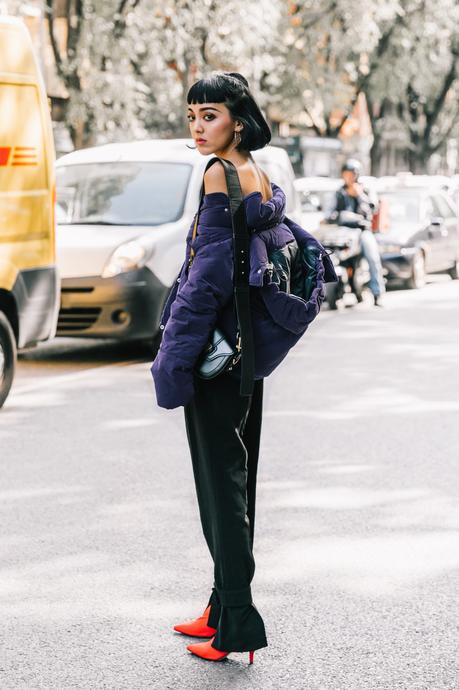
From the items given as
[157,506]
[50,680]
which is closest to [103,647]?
[50,680]

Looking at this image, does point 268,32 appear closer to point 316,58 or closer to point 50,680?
point 316,58

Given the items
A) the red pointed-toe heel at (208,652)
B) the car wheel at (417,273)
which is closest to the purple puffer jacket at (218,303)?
the red pointed-toe heel at (208,652)

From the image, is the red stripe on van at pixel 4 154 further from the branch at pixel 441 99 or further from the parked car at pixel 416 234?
the branch at pixel 441 99

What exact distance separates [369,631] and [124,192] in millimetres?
7536

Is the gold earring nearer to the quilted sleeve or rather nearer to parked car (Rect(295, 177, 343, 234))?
the quilted sleeve

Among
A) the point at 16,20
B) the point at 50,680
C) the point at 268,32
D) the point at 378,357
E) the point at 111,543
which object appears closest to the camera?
the point at 50,680

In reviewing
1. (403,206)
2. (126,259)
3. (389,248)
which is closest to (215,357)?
(126,259)

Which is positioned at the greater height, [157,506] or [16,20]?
[16,20]

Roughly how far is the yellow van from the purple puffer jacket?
4.48 m

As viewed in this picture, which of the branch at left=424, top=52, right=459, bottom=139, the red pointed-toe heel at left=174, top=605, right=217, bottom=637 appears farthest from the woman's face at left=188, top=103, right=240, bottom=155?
the branch at left=424, top=52, right=459, bottom=139

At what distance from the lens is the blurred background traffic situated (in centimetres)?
837

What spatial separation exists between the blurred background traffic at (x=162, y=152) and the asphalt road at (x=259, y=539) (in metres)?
0.94

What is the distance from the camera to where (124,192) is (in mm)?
11250

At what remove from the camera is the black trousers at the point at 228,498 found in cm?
384
